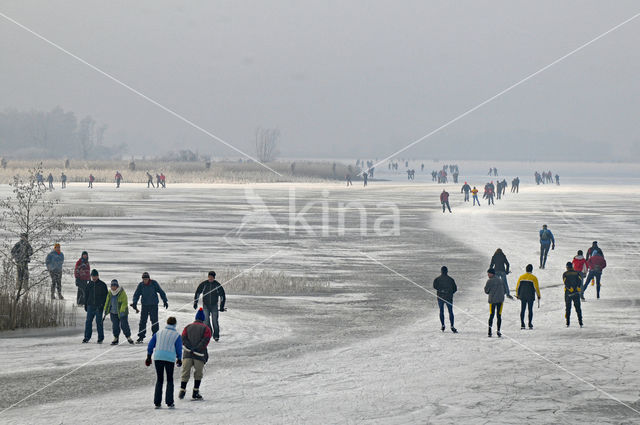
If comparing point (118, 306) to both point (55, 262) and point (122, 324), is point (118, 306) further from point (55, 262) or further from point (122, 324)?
point (55, 262)

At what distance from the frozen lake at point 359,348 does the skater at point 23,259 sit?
1974 millimetres

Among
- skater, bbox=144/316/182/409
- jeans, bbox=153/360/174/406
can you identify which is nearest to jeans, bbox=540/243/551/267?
jeans, bbox=153/360/174/406

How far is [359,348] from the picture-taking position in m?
17.6

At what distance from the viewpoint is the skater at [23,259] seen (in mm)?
20358

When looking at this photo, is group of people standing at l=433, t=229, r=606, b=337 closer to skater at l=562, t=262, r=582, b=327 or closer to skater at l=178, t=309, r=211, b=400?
skater at l=562, t=262, r=582, b=327

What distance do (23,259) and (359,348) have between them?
8.92m

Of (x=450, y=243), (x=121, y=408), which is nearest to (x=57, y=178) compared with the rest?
(x=450, y=243)

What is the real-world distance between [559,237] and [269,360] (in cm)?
2731

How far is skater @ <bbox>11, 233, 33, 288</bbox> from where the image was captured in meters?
20.4

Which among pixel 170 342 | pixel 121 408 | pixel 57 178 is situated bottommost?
pixel 121 408

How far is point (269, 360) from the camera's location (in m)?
16.5

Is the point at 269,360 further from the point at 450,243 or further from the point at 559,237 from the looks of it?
the point at 559,237

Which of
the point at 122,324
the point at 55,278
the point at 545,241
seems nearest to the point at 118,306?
the point at 122,324

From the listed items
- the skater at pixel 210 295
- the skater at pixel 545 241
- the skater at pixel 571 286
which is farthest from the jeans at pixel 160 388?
the skater at pixel 545 241
